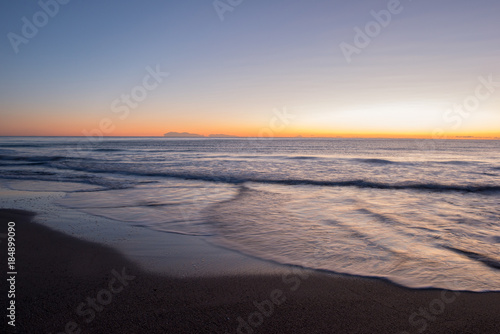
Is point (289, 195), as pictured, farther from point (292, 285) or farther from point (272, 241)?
point (292, 285)

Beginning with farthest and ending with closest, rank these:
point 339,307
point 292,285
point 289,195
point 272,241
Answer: point 289,195 < point 272,241 < point 292,285 < point 339,307

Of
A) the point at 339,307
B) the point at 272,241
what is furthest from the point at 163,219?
the point at 339,307

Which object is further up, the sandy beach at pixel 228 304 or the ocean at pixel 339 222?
the sandy beach at pixel 228 304

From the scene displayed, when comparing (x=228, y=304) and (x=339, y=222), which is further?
(x=339, y=222)

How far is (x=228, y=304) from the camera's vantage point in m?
3.59

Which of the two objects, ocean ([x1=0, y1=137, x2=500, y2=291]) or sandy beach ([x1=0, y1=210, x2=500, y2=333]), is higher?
sandy beach ([x1=0, y1=210, x2=500, y2=333])

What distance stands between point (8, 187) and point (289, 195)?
1242cm

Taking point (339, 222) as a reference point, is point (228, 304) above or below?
above

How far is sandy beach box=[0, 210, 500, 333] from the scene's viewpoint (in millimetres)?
3154

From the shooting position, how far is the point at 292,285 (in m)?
4.14

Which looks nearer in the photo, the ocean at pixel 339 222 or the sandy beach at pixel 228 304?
the sandy beach at pixel 228 304

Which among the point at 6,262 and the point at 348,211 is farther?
the point at 348,211

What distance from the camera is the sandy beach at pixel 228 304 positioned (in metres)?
3.15

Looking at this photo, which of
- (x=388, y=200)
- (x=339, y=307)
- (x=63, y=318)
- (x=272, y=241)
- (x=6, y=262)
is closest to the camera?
(x=63, y=318)
